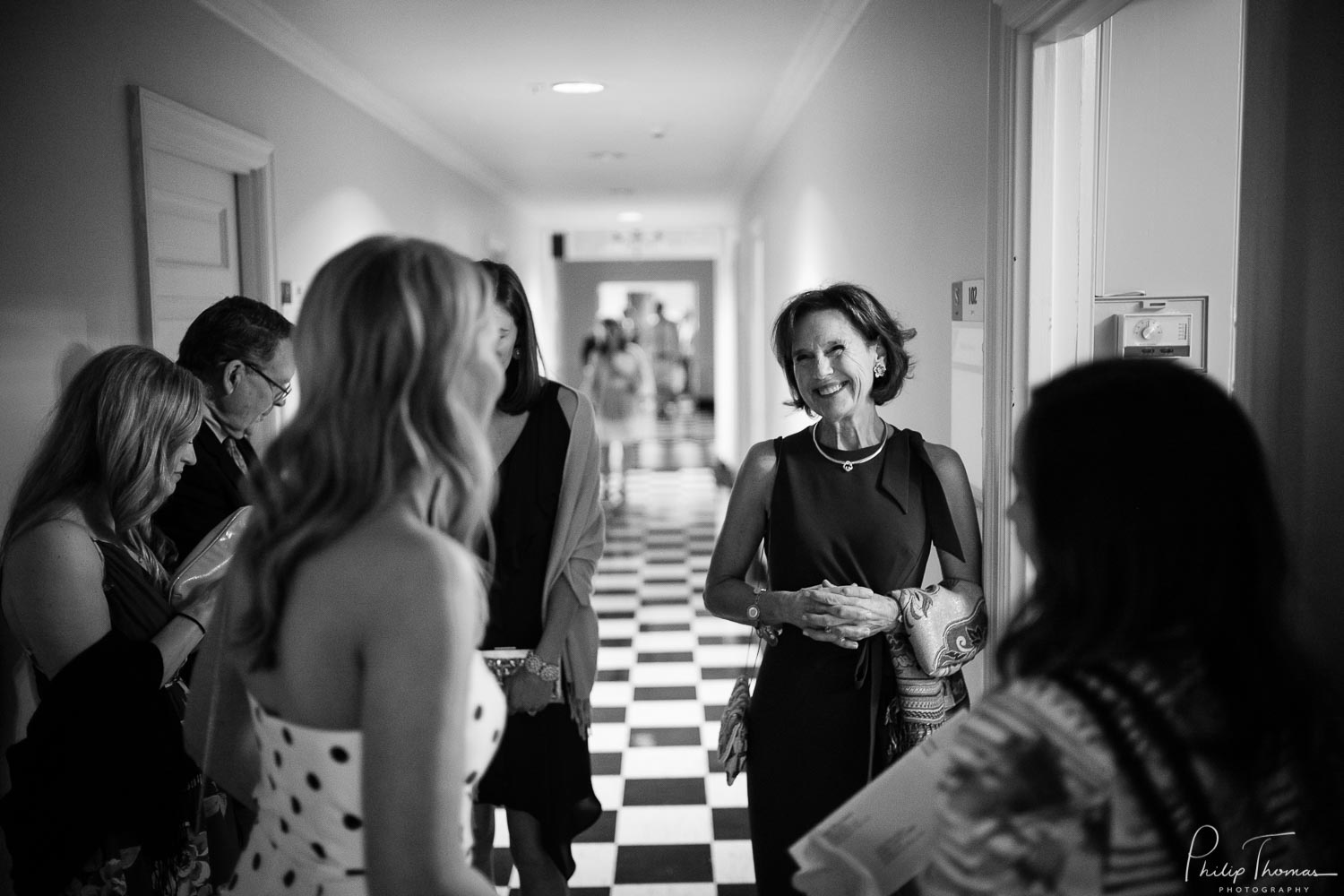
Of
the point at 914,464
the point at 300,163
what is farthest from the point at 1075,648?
the point at 300,163

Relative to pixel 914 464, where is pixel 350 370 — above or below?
above

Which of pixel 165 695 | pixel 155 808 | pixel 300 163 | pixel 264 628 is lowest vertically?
pixel 155 808

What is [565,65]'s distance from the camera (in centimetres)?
495

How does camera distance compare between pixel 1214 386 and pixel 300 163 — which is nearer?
pixel 1214 386

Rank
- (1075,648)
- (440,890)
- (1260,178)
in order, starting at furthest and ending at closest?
(1260,178)
(440,890)
(1075,648)

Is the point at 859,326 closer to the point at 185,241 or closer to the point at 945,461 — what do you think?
the point at 945,461

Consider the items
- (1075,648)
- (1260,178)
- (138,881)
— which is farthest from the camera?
(138,881)

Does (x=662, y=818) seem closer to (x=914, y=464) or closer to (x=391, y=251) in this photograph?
(x=914, y=464)

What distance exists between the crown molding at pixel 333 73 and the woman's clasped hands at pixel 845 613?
9.87ft

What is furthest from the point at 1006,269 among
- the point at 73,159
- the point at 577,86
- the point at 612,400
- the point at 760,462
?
the point at 612,400

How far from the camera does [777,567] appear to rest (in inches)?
82.2

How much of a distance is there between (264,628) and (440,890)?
1.08ft

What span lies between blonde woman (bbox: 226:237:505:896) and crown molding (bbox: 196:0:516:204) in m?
3.05

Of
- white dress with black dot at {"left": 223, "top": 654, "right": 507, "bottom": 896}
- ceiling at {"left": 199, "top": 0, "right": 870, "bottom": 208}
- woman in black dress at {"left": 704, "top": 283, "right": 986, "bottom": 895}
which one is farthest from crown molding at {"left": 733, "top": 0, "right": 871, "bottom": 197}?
white dress with black dot at {"left": 223, "top": 654, "right": 507, "bottom": 896}
